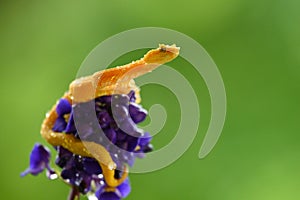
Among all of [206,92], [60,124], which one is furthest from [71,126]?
[206,92]

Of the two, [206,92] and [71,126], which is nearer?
[71,126]

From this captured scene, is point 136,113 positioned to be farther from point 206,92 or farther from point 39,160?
point 206,92

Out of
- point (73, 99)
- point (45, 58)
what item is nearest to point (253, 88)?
point (45, 58)

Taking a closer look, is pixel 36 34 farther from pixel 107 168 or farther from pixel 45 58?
pixel 107 168

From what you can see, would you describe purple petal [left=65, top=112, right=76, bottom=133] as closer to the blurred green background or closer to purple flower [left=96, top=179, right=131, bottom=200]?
purple flower [left=96, top=179, right=131, bottom=200]

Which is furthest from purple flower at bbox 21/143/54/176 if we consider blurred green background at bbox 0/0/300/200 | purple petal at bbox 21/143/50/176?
blurred green background at bbox 0/0/300/200

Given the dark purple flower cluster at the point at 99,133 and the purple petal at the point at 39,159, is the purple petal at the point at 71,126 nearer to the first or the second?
the dark purple flower cluster at the point at 99,133

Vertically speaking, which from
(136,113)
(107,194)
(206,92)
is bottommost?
(107,194)
